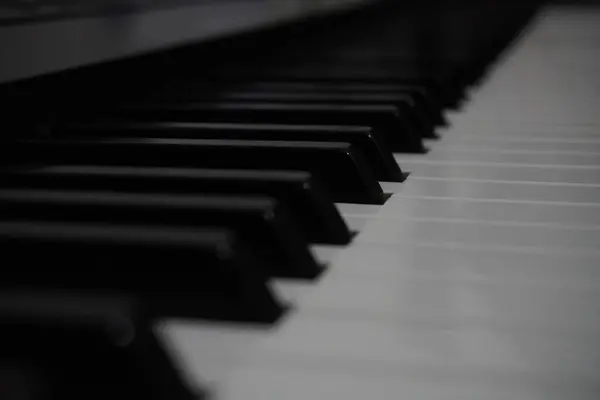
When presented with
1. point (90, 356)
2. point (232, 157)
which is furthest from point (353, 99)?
point (90, 356)

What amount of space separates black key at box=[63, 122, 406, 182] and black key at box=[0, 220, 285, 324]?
334 millimetres

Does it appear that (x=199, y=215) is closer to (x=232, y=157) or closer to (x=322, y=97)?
(x=232, y=157)

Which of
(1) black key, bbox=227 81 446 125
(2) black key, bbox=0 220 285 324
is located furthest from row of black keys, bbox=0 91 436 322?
(1) black key, bbox=227 81 446 125

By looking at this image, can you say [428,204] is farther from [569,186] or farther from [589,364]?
[589,364]

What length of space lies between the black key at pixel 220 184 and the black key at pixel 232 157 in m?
0.06

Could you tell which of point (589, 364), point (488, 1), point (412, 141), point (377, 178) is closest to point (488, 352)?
point (589, 364)

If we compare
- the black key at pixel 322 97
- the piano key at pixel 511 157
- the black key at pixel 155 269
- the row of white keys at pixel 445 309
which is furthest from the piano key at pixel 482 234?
the black key at pixel 322 97

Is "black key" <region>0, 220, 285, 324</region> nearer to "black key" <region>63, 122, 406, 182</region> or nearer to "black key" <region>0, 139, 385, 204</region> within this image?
"black key" <region>0, 139, 385, 204</region>

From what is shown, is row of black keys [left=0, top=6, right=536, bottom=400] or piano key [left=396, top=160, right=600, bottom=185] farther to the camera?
piano key [left=396, top=160, right=600, bottom=185]

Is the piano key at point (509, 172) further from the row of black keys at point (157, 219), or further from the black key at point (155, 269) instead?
the black key at point (155, 269)

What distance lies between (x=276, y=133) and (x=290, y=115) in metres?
0.13

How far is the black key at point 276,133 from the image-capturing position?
921 mm

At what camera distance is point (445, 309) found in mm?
572

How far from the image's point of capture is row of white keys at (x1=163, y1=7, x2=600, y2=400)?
47 cm
